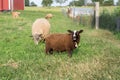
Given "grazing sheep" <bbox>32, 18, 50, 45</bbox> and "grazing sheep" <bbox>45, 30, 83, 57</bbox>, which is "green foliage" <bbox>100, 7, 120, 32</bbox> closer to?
"grazing sheep" <bbox>32, 18, 50, 45</bbox>

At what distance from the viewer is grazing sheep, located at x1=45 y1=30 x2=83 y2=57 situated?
9789 mm

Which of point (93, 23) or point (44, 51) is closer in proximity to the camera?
point (44, 51)

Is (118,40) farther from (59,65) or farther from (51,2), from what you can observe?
(51,2)

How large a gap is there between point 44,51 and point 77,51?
39.2 inches

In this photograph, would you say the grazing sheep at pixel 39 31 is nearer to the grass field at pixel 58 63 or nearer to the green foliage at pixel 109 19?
the grass field at pixel 58 63

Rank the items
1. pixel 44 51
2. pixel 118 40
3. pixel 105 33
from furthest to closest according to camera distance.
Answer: pixel 105 33
pixel 118 40
pixel 44 51

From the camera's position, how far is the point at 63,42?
10086 millimetres

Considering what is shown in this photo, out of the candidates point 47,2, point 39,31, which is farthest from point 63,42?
point 47,2

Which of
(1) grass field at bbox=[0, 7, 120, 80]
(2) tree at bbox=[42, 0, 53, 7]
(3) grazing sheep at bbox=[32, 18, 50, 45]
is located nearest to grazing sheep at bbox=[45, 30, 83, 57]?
(1) grass field at bbox=[0, 7, 120, 80]

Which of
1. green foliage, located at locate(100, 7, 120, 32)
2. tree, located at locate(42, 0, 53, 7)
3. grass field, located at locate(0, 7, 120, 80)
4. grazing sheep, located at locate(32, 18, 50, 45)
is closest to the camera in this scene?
grass field, located at locate(0, 7, 120, 80)

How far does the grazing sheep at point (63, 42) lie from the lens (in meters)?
9.79

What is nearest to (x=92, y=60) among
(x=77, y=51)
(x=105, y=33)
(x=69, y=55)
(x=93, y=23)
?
(x=69, y=55)

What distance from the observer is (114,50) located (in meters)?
11.4

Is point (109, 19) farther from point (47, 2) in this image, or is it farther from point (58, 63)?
point (47, 2)
